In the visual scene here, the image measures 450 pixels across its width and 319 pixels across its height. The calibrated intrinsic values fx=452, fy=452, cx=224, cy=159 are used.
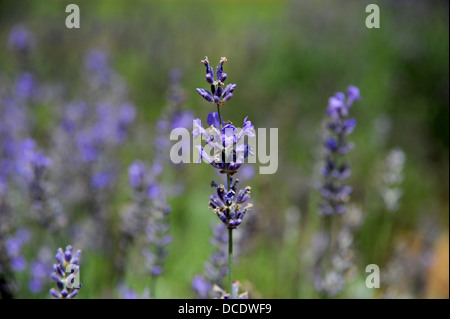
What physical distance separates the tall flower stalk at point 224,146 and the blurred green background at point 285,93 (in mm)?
1031

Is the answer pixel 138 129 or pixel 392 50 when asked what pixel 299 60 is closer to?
pixel 392 50

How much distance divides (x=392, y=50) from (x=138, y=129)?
435 centimetres

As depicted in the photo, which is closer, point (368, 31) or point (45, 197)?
point (45, 197)

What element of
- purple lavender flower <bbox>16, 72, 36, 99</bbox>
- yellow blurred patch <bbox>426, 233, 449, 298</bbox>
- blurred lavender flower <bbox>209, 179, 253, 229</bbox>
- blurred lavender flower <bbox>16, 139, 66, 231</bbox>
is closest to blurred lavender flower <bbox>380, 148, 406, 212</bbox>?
yellow blurred patch <bbox>426, 233, 449, 298</bbox>

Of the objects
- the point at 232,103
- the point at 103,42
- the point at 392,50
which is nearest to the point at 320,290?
the point at 232,103

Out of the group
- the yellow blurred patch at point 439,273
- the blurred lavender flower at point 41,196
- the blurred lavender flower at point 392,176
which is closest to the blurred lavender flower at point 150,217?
the blurred lavender flower at point 41,196

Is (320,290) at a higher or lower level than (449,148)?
lower

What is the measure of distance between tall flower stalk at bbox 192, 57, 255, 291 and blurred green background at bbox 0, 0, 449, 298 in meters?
1.03

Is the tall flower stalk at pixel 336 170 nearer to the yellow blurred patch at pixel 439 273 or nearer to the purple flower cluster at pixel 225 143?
the purple flower cluster at pixel 225 143

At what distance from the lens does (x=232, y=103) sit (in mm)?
7324

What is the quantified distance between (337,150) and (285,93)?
4.81 metres

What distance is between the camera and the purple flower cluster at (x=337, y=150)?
7.51 ft

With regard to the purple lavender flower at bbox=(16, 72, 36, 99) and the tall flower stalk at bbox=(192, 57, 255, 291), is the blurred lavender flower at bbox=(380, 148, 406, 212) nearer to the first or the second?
the tall flower stalk at bbox=(192, 57, 255, 291)

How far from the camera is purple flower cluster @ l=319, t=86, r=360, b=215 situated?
90.1 inches
